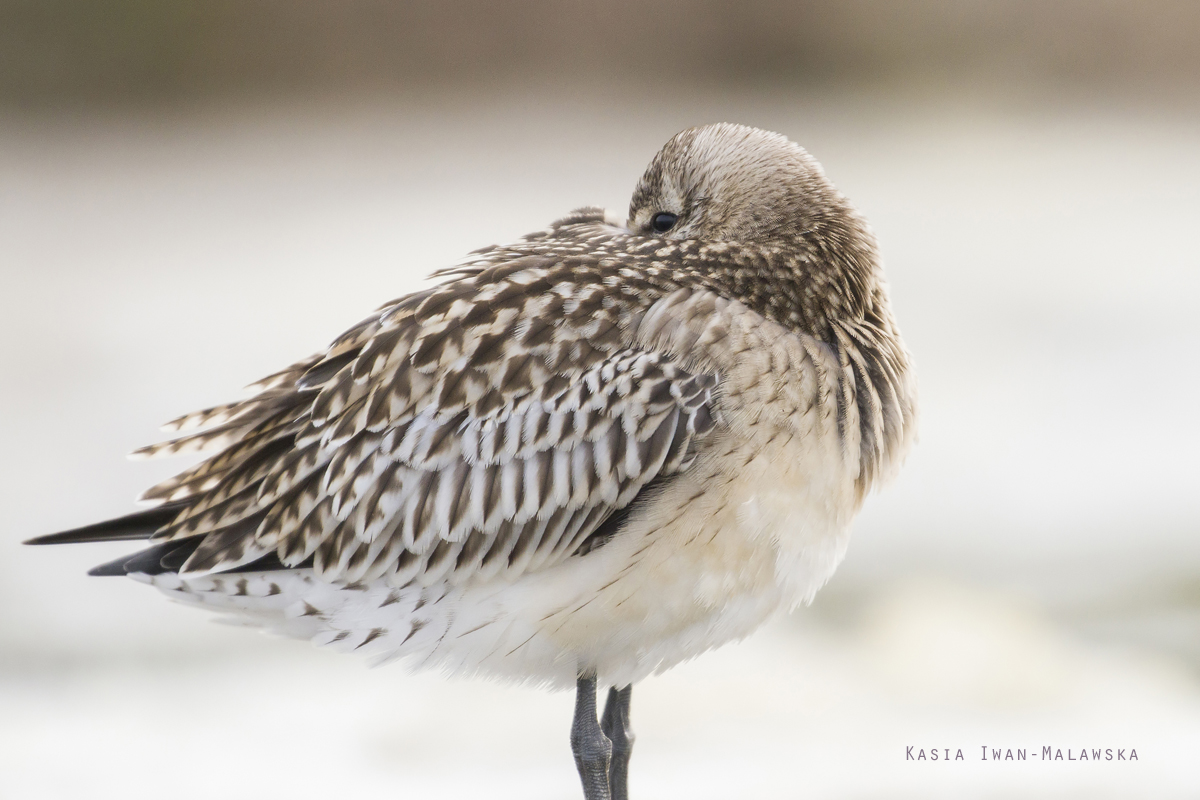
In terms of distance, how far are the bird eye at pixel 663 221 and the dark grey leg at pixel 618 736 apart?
0.85 meters

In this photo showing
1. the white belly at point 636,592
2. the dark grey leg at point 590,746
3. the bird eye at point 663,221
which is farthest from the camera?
the bird eye at point 663,221

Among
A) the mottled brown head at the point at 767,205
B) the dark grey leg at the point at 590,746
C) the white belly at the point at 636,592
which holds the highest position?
the mottled brown head at the point at 767,205

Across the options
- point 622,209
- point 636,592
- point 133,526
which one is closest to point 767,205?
point 636,592

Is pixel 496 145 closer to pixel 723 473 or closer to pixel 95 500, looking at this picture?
pixel 95 500

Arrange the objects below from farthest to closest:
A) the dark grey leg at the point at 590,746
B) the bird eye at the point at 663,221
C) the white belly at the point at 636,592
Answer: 1. the bird eye at the point at 663,221
2. the dark grey leg at the point at 590,746
3. the white belly at the point at 636,592

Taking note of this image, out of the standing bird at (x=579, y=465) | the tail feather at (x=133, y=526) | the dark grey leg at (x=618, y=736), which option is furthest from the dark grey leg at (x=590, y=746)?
the tail feather at (x=133, y=526)

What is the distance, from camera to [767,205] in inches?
80.8

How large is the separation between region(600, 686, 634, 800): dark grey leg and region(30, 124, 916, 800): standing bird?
0.19m

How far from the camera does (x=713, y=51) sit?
21.8 ft

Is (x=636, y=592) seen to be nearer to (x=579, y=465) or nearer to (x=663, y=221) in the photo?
(x=579, y=465)

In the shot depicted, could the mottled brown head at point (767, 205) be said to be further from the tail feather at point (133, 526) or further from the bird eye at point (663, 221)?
the tail feather at point (133, 526)

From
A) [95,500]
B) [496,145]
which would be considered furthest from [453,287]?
[496,145]

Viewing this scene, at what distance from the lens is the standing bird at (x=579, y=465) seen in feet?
6.00

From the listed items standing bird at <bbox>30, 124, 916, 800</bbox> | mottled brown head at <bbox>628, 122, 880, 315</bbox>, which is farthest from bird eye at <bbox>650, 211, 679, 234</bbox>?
standing bird at <bbox>30, 124, 916, 800</bbox>
